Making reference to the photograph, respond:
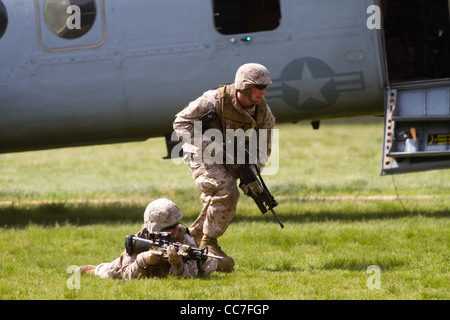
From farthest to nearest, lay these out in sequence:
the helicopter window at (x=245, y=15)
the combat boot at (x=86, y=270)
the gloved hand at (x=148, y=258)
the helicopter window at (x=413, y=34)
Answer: the helicopter window at (x=413, y=34) → the helicopter window at (x=245, y=15) → the combat boot at (x=86, y=270) → the gloved hand at (x=148, y=258)

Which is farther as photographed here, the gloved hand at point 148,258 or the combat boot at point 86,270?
the combat boot at point 86,270

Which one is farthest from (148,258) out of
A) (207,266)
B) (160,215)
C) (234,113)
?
(234,113)

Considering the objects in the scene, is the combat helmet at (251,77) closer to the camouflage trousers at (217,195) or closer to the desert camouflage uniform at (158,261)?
the camouflage trousers at (217,195)

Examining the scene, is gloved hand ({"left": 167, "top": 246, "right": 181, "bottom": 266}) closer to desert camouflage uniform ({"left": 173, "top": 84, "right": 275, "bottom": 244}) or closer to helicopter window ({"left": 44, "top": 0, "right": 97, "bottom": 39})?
desert camouflage uniform ({"left": 173, "top": 84, "right": 275, "bottom": 244})

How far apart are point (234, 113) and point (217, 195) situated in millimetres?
882

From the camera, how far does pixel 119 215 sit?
478 inches

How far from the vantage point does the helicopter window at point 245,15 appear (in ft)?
35.4

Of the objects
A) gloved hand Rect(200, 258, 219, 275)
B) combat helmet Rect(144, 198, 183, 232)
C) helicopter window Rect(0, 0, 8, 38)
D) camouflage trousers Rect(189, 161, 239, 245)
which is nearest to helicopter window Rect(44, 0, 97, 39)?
helicopter window Rect(0, 0, 8, 38)

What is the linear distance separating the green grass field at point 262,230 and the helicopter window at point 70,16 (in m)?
2.88

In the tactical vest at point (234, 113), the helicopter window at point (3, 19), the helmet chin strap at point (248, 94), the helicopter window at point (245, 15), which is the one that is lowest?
the tactical vest at point (234, 113)

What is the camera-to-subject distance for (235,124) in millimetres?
7734

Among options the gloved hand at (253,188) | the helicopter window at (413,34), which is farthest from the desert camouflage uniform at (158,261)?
the helicopter window at (413,34)

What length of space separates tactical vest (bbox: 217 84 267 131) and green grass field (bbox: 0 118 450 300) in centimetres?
154
